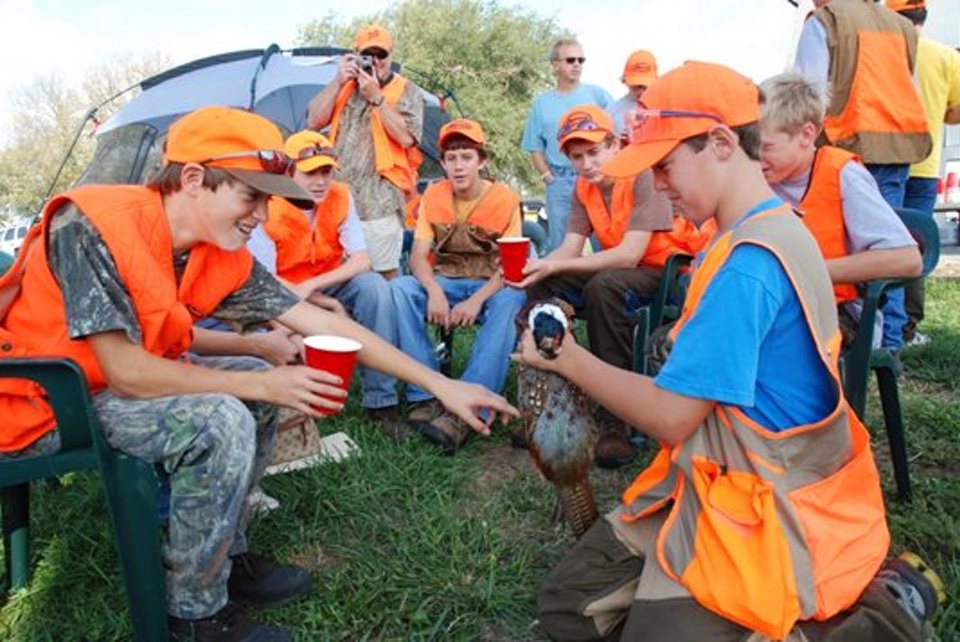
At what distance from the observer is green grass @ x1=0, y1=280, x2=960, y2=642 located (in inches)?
96.2

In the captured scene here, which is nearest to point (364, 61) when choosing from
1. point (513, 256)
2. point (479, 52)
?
point (513, 256)

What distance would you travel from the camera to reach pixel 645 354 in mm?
3473

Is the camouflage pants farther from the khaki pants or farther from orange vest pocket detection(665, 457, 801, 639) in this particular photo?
orange vest pocket detection(665, 457, 801, 639)

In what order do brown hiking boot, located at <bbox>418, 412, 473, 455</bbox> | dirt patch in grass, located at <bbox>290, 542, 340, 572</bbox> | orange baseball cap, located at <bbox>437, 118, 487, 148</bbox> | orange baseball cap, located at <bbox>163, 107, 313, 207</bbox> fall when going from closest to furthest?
1. orange baseball cap, located at <bbox>163, 107, 313, 207</bbox>
2. dirt patch in grass, located at <bbox>290, 542, 340, 572</bbox>
3. brown hiking boot, located at <bbox>418, 412, 473, 455</bbox>
4. orange baseball cap, located at <bbox>437, 118, 487, 148</bbox>

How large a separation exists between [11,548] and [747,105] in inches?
106

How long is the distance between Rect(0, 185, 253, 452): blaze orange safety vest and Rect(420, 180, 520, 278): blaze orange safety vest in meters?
2.26

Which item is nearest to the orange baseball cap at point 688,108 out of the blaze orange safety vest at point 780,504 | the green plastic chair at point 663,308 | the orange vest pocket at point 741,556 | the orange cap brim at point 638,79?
the blaze orange safety vest at point 780,504

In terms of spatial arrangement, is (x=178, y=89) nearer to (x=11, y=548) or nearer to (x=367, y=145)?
(x=367, y=145)

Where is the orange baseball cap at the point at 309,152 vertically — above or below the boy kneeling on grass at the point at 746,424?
above

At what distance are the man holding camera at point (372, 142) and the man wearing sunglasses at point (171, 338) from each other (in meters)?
2.87

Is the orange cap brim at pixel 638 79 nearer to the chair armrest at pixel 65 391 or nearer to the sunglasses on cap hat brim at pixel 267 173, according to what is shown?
the sunglasses on cap hat brim at pixel 267 173

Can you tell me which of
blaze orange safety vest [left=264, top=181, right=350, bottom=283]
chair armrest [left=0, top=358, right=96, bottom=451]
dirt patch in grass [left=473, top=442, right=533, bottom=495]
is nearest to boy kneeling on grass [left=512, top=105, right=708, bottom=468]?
dirt patch in grass [left=473, top=442, right=533, bottom=495]

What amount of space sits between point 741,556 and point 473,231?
2.95 meters

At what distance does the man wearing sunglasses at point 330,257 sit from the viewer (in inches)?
161
